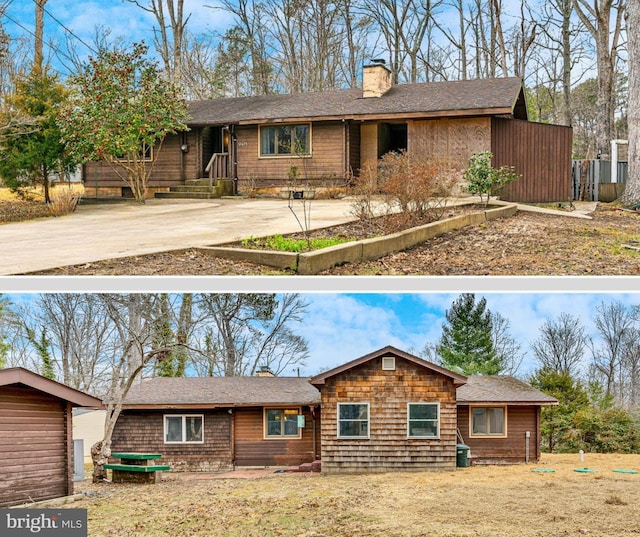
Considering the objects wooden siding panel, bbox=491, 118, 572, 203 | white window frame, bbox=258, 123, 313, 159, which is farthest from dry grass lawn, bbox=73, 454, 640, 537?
white window frame, bbox=258, 123, 313, 159

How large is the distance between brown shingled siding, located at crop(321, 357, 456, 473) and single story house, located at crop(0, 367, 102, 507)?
4.57 m

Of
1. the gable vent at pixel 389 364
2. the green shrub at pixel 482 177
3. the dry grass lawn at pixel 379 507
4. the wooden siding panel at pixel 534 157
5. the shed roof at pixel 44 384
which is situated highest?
the wooden siding panel at pixel 534 157

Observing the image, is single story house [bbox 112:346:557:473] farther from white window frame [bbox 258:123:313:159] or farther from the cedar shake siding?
white window frame [bbox 258:123:313:159]

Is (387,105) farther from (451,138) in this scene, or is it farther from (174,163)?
(174,163)

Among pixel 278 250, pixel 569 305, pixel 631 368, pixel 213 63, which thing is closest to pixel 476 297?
pixel 569 305

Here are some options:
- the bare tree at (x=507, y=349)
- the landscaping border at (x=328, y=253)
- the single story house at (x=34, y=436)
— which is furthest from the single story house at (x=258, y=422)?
the landscaping border at (x=328, y=253)

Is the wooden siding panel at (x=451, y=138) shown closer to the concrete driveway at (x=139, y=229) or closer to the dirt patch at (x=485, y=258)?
the concrete driveway at (x=139, y=229)

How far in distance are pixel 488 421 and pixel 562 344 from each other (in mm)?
3983

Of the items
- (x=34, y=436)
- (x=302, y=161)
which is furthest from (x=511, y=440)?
(x=34, y=436)

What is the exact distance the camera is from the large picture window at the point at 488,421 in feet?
53.9

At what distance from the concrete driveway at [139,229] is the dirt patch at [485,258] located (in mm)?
528

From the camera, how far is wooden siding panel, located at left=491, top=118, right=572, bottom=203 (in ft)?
57.3

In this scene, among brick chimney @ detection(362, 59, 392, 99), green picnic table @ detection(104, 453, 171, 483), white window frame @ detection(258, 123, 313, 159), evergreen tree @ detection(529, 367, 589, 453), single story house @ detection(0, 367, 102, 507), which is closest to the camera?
single story house @ detection(0, 367, 102, 507)

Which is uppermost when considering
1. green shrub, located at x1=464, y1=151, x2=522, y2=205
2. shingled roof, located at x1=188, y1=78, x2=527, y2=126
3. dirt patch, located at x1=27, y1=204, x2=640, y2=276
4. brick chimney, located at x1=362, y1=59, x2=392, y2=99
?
brick chimney, located at x1=362, y1=59, x2=392, y2=99
